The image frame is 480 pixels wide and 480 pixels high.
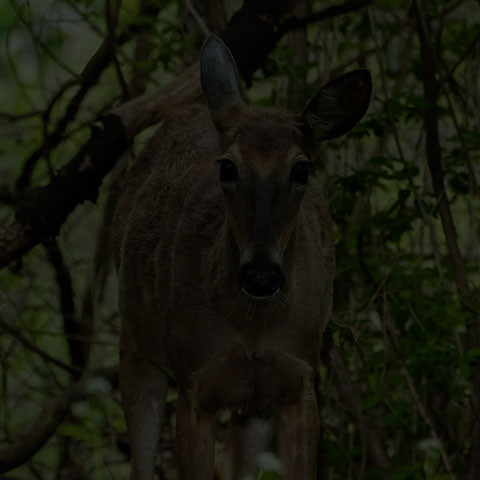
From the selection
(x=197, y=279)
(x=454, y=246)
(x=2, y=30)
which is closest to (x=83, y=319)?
(x=2, y=30)

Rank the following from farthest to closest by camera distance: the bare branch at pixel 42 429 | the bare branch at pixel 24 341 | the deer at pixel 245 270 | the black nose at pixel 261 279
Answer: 1. the bare branch at pixel 24 341
2. the bare branch at pixel 42 429
3. the deer at pixel 245 270
4. the black nose at pixel 261 279

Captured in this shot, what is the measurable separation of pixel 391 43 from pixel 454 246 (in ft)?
4.68

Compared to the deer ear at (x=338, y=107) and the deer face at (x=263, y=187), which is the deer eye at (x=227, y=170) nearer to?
the deer face at (x=263, y=187)

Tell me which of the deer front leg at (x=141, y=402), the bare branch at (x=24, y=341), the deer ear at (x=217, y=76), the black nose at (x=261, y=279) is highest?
the deer ear at (x=217, y=76)

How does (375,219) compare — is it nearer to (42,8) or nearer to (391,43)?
(391,43)

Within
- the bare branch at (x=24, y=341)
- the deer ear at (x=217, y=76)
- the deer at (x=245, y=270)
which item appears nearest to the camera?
the deer at (x=245, y=270)

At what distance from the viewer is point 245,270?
4.77 meters

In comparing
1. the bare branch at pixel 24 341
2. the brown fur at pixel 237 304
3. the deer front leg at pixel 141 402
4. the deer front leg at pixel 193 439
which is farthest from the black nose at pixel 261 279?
the bare branch at pixel 24 341

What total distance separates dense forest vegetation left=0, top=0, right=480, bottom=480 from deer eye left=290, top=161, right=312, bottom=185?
151 centimetres

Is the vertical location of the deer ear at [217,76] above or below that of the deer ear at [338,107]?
above

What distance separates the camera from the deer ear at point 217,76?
545 centimetres

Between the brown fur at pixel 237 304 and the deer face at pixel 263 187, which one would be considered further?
the brown fur at pixel 237 304

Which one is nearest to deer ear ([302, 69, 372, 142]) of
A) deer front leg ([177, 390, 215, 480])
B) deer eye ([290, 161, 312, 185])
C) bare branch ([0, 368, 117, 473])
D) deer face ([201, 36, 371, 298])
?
deer face ([201, 36, 371, 298])

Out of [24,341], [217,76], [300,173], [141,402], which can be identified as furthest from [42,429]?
[300,173]
